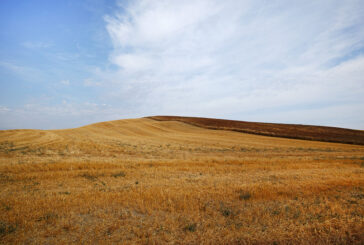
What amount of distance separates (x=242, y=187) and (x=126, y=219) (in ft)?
18.8

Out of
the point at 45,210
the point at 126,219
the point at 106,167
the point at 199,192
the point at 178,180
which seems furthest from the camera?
the point at 106,167

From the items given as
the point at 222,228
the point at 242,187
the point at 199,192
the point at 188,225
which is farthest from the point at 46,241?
the point at 242,187

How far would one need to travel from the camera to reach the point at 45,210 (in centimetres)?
640

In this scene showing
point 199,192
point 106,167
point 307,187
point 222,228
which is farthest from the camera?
point 106,167

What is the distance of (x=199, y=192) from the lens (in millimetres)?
8461

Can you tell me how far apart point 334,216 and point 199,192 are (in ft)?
15.8

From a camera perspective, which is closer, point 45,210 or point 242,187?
point 45,210

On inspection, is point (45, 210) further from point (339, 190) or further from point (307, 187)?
point (339, 190)

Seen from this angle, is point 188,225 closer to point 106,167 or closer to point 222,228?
point 222,228

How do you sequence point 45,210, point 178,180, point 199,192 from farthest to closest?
1. point 178,180
2. point 199,192
3. point 45,210

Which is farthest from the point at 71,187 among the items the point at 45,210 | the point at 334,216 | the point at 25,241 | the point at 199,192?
the point at 334,216

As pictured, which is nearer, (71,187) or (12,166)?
(71,187)

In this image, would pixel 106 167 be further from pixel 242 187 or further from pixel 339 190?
pixel 339 190

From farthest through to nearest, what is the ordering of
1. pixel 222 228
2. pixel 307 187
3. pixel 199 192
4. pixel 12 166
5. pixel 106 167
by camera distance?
pixel 106 167 → pixel 12 166 → pixel 307 187 → pixel 199 192 → pixel 222 228
